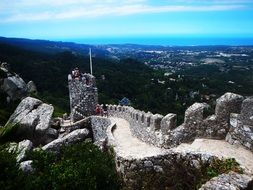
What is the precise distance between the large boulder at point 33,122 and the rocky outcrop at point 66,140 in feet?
9.32

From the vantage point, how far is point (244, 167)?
983cm

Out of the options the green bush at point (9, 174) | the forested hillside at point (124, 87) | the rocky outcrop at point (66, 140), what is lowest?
the forested hillside at point (124, 87)

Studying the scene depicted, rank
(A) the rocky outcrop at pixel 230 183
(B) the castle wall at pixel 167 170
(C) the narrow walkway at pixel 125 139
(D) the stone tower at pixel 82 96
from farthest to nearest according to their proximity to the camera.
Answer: (D) the stone tower at pixel 82 96 → (C) the narrow walkway at pixel 125 139 → (B) the castle wall at pixel 167 170 → (A) the rocky outcrop at pixel 230 183

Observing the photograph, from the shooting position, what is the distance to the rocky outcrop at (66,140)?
21609 millimetres

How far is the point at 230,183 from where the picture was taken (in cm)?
770

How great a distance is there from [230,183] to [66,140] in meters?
15.8

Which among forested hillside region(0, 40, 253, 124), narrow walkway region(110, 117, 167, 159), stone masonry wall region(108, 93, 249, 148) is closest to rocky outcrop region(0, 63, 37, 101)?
forested hillside region(0, 40, 253, 124)

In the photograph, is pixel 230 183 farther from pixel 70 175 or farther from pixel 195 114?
pixel 70 175

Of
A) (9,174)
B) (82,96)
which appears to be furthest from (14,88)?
(9,174)

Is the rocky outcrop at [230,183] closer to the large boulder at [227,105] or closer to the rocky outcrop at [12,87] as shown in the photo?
the large boulder at [227,105]

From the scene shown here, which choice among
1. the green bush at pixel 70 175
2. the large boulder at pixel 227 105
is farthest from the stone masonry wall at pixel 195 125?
the green bush at pixel 70 175

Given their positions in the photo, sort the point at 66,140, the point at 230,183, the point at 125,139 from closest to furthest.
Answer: the point at 230,183 → the point at 125,139 → the point at 66,140

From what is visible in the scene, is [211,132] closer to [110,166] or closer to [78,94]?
[110,166]

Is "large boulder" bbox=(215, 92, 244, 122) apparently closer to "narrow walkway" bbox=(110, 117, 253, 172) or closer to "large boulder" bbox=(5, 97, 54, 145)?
"narrow walkway" bbox=(110, 117, 253, 172)
